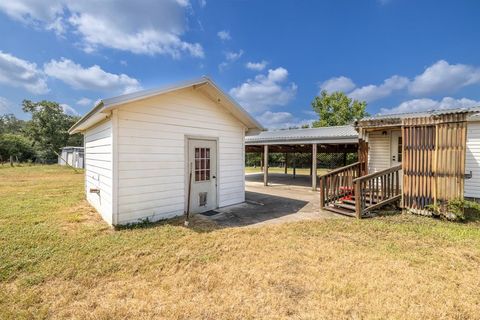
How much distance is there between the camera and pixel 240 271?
3.09 m

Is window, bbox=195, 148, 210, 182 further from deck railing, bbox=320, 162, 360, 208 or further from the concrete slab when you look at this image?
deck railing, bbox=320, 162, 360, 208

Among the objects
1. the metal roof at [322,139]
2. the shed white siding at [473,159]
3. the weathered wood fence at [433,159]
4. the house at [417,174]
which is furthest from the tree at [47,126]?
the shed white siding at [473,159]

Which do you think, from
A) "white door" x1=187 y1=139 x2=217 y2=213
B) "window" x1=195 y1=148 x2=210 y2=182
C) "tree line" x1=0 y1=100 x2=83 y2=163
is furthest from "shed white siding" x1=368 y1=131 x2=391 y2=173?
"tree line" x1=0 y1=100 x2=83 y2=163

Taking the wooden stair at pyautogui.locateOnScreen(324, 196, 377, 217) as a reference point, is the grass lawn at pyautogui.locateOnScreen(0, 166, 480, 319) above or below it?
below

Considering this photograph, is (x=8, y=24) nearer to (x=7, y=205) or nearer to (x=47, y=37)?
(x=47, y=37)

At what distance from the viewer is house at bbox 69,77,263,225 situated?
4.70 meters

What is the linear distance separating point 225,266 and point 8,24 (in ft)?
40.8

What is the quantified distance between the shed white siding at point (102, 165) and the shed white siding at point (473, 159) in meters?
11.6

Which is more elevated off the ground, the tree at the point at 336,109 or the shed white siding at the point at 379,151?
the tree at the point at 336,109

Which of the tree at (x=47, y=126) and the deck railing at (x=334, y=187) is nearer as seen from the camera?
the deck railing at (x=334, y=187)

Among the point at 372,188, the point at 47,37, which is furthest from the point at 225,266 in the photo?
the point at 47,37

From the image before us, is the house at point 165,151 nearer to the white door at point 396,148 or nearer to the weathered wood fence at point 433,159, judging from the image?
the weathered wood fence at point 433,159

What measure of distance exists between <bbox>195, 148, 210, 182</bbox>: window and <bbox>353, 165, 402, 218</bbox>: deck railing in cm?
411

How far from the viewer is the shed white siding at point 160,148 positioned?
4.76m
